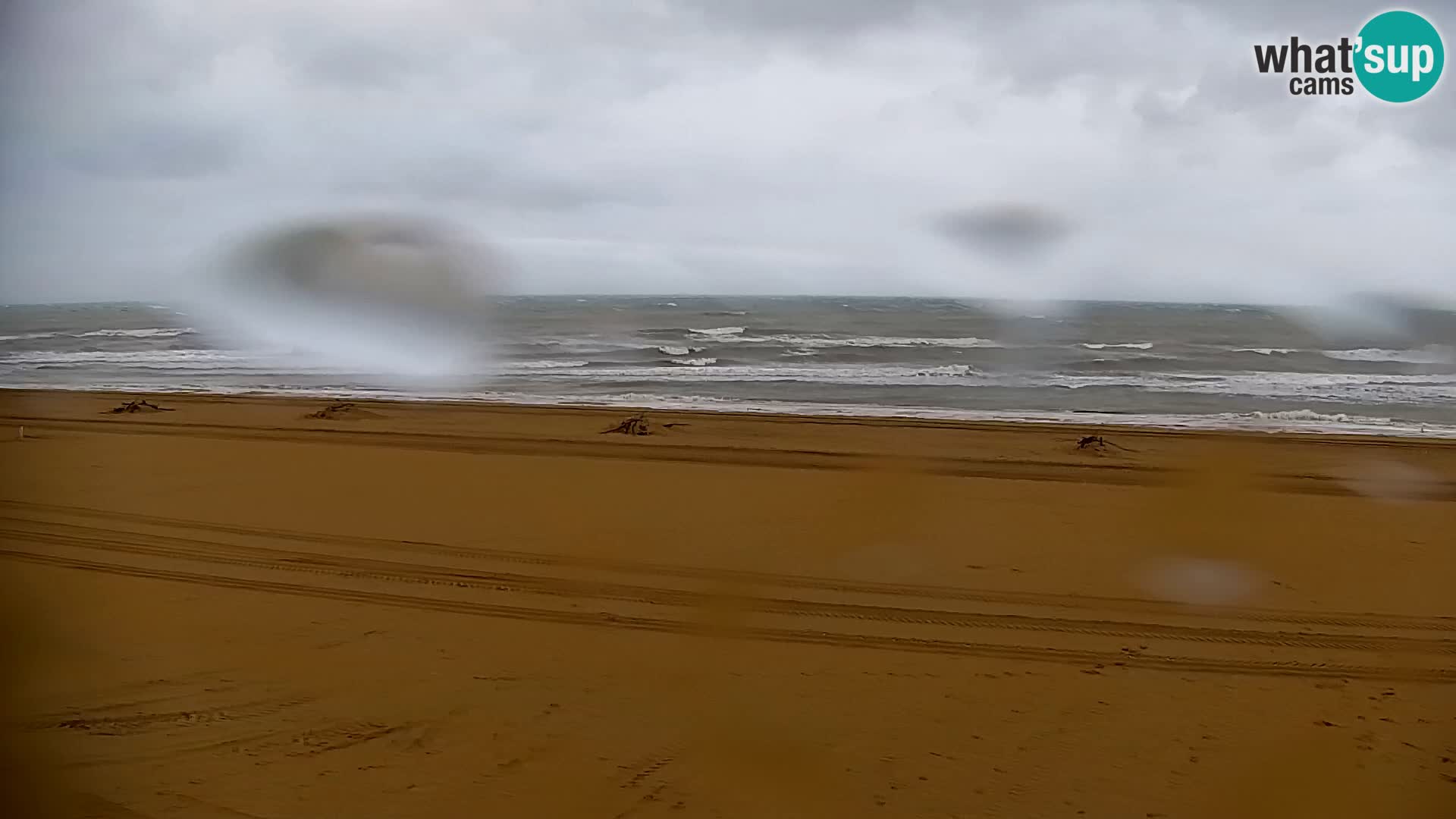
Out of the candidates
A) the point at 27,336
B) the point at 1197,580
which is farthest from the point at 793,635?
the point at 27,336

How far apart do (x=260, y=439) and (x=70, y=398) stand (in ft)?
6.13

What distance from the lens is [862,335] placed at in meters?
10.1

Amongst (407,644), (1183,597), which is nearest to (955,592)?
(1183,597)

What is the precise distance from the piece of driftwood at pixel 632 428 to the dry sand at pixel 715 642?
3.33ft

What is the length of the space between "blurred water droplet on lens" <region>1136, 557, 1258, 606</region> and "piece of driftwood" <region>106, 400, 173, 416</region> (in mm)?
6583

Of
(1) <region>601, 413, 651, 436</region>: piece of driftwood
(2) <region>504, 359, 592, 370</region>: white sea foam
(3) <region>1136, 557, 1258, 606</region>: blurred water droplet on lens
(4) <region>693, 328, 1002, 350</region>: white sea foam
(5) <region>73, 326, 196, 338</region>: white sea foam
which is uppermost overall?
(5) <region>73, 326, 196, 338</region>: white sea foam

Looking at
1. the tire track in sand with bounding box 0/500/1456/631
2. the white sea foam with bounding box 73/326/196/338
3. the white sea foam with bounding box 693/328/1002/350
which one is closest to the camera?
the tire track in sand with bounding box 0/500/1456/631

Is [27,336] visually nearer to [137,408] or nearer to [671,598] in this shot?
[671,598]

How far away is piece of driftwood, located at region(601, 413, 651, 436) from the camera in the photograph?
5355mm

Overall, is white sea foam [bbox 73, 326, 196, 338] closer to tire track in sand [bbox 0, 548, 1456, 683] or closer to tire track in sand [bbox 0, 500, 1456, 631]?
tire track in sand [bbox 0, 500, 1456, 631]

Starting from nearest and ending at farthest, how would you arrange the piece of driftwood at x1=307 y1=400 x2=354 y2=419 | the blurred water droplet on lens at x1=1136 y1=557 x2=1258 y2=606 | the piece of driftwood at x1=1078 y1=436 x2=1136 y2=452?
the blurred water droplet on lens at x1=1136 y1=557 x2=1258 y2=606, the piece of driftwood at x1=1078 y1=436 x2=1136 y2=452, the piece of driftwood at x1=307 y1=400 x2=354 y2=419

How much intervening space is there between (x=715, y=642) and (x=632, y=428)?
3100 mm

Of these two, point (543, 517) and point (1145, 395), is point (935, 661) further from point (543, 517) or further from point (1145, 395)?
point (1145, 395)

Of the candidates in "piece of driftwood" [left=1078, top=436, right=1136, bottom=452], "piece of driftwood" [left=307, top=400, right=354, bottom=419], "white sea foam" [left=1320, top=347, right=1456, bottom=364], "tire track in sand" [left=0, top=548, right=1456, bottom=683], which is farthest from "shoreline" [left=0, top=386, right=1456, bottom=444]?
"tire track in sand" [left=0, top=548, right=1456, bottom=683]
